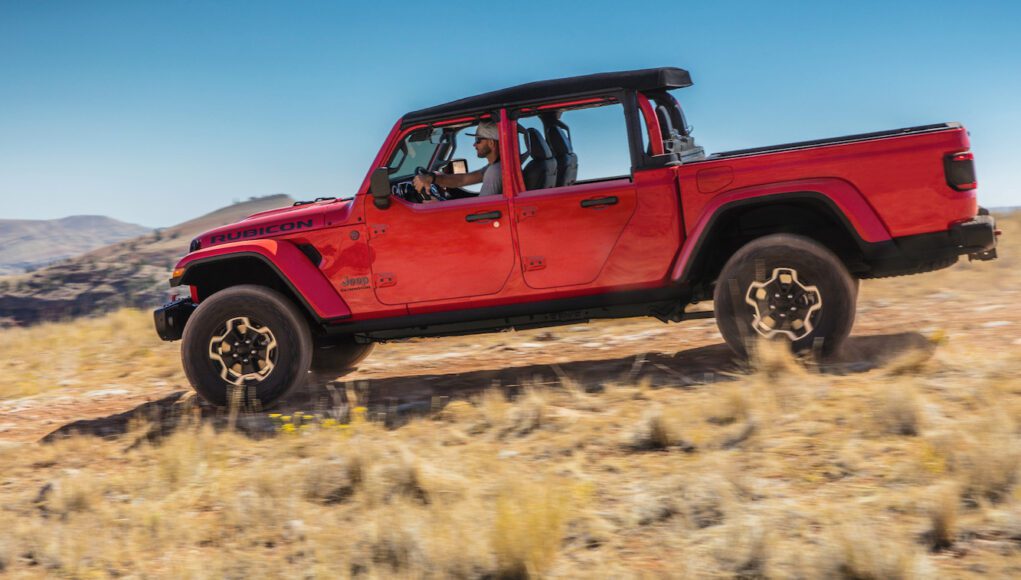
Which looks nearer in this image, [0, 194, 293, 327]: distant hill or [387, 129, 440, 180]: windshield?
[387, 129, 440, 180]: windshield

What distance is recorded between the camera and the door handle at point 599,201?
5840 millimetres

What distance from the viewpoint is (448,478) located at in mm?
4230

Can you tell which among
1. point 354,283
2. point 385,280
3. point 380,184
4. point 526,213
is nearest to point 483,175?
point 526,213

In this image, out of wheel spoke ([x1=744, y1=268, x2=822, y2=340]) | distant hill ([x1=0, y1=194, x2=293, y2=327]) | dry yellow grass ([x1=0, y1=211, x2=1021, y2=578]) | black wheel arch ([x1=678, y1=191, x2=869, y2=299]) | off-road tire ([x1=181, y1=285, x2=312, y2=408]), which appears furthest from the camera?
distant hill ([x1=0, y1=194, x2=293, y2=327])

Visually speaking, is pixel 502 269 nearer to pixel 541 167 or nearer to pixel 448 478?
pixel 541 167

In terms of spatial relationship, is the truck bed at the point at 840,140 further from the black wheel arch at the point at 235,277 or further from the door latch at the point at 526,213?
the black wheel arch at the point at 235,277

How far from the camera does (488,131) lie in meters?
6.14

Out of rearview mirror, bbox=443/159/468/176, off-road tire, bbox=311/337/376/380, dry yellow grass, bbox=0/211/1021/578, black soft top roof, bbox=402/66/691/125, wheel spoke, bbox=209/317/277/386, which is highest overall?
black soft top roof, bbox=402/66/691/125

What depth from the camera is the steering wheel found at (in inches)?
250

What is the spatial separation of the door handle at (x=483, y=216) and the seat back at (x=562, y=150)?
2.01ft

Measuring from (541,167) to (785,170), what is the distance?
1620 mm

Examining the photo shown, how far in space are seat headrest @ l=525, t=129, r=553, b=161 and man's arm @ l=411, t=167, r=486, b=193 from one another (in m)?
0.38

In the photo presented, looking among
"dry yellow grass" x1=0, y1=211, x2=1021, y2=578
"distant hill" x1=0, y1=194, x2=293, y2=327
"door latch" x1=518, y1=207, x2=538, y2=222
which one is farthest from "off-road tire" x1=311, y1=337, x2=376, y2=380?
"distant hill" x1=0, y1=194, x2=293, y2=327

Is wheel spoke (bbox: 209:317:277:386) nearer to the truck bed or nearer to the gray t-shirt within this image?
the gray t-shirt
